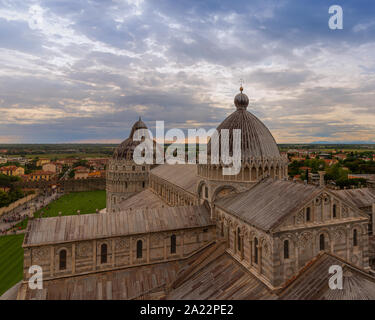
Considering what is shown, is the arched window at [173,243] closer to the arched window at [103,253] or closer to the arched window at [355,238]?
the arched window at [103,253]

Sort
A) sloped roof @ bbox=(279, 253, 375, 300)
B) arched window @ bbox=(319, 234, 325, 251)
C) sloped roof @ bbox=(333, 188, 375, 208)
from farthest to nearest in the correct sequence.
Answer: sloped roof @ bbox=(333, 188, 375, 208), arched window @ bbox=(319, 234, 325, 251), sloped roof @ bbox=(279, 253, 375, 300)

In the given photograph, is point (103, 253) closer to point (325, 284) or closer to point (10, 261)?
point (325, 284)

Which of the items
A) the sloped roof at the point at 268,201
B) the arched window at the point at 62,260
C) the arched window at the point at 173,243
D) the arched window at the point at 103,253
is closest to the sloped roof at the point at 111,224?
the arched window at the point at 173,243

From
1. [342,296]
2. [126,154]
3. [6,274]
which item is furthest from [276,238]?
[126,154]

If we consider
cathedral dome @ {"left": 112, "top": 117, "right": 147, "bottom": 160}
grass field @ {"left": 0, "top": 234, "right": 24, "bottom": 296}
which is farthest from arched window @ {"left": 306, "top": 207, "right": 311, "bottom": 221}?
cathedral dome @ {"left": 112, "top": 117, "right": 147, "bottom": 160}

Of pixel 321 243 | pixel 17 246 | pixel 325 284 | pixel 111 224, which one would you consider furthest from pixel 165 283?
pixel 17 246

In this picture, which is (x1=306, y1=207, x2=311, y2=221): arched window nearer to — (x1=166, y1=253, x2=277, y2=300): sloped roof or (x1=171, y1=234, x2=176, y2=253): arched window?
(x1=166, y1=253, x2=277, y2=300): sloped roof
